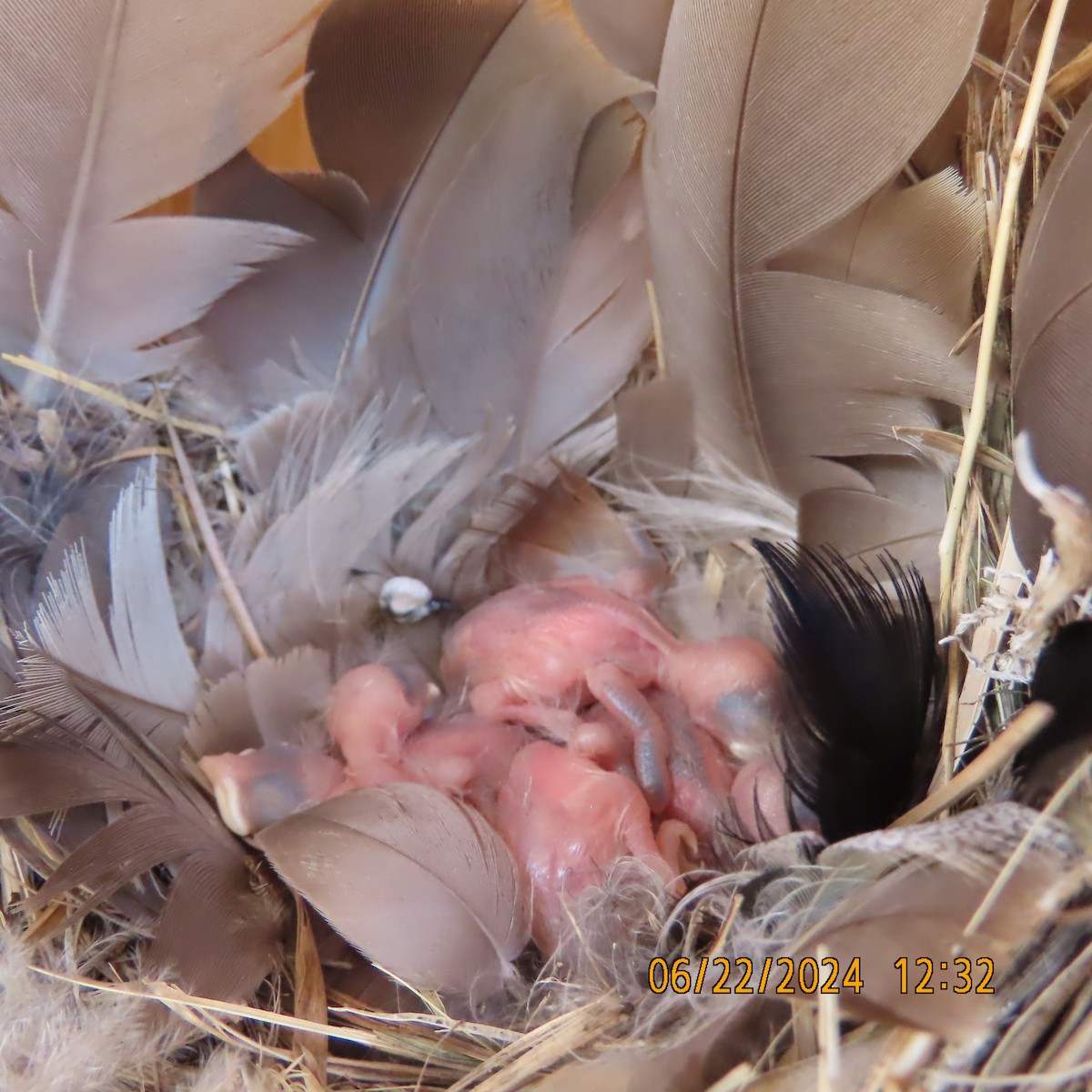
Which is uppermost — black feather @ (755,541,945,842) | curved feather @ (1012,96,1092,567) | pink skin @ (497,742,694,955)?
curved feather @ (1012,96,1092,567)

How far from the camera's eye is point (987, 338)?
0.70m

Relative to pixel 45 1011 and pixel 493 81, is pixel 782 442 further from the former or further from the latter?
pixel 45 1011

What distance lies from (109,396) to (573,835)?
2.28 ft

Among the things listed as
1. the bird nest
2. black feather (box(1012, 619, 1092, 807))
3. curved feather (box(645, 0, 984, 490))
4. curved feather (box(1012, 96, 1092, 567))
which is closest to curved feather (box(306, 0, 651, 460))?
the bird nest

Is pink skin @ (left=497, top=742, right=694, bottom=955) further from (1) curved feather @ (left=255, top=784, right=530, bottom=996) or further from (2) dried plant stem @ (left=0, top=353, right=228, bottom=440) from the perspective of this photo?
(2) dried plant stem @ (left=0, top=353, right=228, bottom=440)

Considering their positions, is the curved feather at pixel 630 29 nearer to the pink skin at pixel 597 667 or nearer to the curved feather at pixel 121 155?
the curved feather at pixel 121 155

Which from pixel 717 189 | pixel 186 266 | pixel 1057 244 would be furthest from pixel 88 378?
pixel 1057 244

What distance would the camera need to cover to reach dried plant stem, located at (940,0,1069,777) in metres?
0.64

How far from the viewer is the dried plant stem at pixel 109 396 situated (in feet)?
3.06

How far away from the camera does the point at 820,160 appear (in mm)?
727

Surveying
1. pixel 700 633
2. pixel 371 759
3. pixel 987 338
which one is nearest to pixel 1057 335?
pixel 987 338

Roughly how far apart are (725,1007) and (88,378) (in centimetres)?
89
